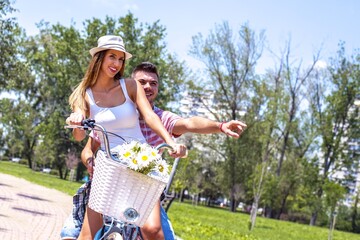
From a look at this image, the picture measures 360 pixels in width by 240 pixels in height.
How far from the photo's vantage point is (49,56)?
43719 mm

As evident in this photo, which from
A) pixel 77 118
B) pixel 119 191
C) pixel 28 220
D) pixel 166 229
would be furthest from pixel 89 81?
pixel 28 220

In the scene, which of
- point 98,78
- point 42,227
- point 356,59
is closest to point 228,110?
point 356,59

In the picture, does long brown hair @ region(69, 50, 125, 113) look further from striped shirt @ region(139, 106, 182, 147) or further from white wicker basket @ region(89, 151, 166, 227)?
white wicker basket @ region(89, 151, 166, 227)

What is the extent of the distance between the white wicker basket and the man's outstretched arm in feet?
2.05

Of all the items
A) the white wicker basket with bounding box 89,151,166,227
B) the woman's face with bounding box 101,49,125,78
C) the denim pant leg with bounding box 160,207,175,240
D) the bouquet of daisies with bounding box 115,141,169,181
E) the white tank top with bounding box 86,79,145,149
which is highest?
the woman's face with bounding box 101,49,125,78

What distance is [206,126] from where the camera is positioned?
137 inches

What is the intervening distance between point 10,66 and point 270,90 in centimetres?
2466

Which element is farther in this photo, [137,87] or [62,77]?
[62,77]

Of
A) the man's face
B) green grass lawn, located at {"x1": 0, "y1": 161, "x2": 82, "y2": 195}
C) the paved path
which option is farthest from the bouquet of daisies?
green grass lawn, located at {"x1": 0, "y1": 161, "x2": 82, "y2": 195}

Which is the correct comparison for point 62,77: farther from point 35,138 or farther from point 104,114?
point 104,114

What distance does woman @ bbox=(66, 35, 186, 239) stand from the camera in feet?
10.3

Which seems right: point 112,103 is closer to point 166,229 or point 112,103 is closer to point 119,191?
point 119,191

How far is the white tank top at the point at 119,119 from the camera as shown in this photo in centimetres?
318

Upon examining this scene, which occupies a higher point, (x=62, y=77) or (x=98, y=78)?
(x=62, y=77)
